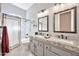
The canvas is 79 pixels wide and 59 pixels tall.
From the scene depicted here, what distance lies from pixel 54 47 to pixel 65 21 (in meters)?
0.65

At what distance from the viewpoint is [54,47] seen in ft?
6.51

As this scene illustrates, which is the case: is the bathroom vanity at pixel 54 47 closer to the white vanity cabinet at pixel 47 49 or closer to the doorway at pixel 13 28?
the white vanity cabinet at pixel 47 49

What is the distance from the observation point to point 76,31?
192 cm

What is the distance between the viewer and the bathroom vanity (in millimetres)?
1617

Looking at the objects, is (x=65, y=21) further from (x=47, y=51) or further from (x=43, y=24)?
(x=47, y=51)

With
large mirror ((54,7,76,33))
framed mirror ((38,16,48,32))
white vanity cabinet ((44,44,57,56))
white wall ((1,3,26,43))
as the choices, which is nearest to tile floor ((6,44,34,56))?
white wall ((1,3,26,43))

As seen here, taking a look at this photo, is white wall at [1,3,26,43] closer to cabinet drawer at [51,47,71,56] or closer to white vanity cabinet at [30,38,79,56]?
white vanity cabinet at [30,38,79,56]

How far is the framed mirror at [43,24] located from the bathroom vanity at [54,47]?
0.23 metres

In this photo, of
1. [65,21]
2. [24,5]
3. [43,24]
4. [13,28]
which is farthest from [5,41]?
[65,21]

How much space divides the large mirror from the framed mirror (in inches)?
11.0

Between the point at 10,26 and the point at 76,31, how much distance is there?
1500 mm

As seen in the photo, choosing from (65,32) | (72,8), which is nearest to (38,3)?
(72,8)

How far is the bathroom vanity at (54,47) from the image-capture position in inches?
63.7

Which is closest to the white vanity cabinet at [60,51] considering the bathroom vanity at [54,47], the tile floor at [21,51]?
the bathroom vanity at [54,47]
